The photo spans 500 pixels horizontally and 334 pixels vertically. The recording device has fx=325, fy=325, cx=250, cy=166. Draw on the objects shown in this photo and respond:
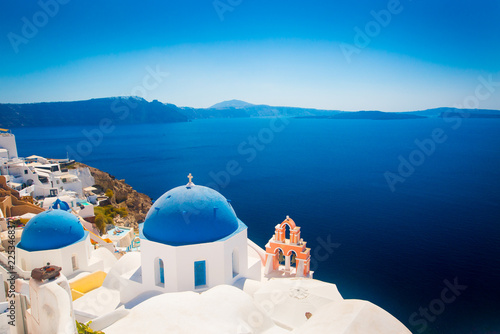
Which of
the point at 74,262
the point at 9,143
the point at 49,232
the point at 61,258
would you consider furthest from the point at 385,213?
the point at 9,143

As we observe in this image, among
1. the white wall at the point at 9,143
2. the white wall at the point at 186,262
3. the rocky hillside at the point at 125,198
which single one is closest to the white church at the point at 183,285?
the white wall at the point at 186,262

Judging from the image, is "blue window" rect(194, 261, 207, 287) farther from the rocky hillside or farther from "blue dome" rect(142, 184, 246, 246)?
the rocky hillside

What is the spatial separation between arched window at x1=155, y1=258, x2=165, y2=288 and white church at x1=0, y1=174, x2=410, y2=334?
1.4 inches

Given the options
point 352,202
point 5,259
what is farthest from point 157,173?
point 5,259

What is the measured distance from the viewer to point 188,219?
1116cm

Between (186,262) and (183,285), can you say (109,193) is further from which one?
(186,262)

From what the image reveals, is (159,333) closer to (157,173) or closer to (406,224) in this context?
(406,224)

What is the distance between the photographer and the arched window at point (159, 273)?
11438 millimetres

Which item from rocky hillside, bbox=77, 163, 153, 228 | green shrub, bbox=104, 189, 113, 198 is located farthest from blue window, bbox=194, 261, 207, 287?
green shrub, bbox=104, 189, 113, 198

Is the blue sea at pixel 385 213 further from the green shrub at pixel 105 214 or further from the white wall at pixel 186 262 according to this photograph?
the white wall at pixel 186 262

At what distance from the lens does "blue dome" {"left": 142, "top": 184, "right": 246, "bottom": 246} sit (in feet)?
36.3

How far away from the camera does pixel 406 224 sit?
35.2 meters

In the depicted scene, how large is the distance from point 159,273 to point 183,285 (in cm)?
117

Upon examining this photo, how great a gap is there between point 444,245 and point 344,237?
9043mm
